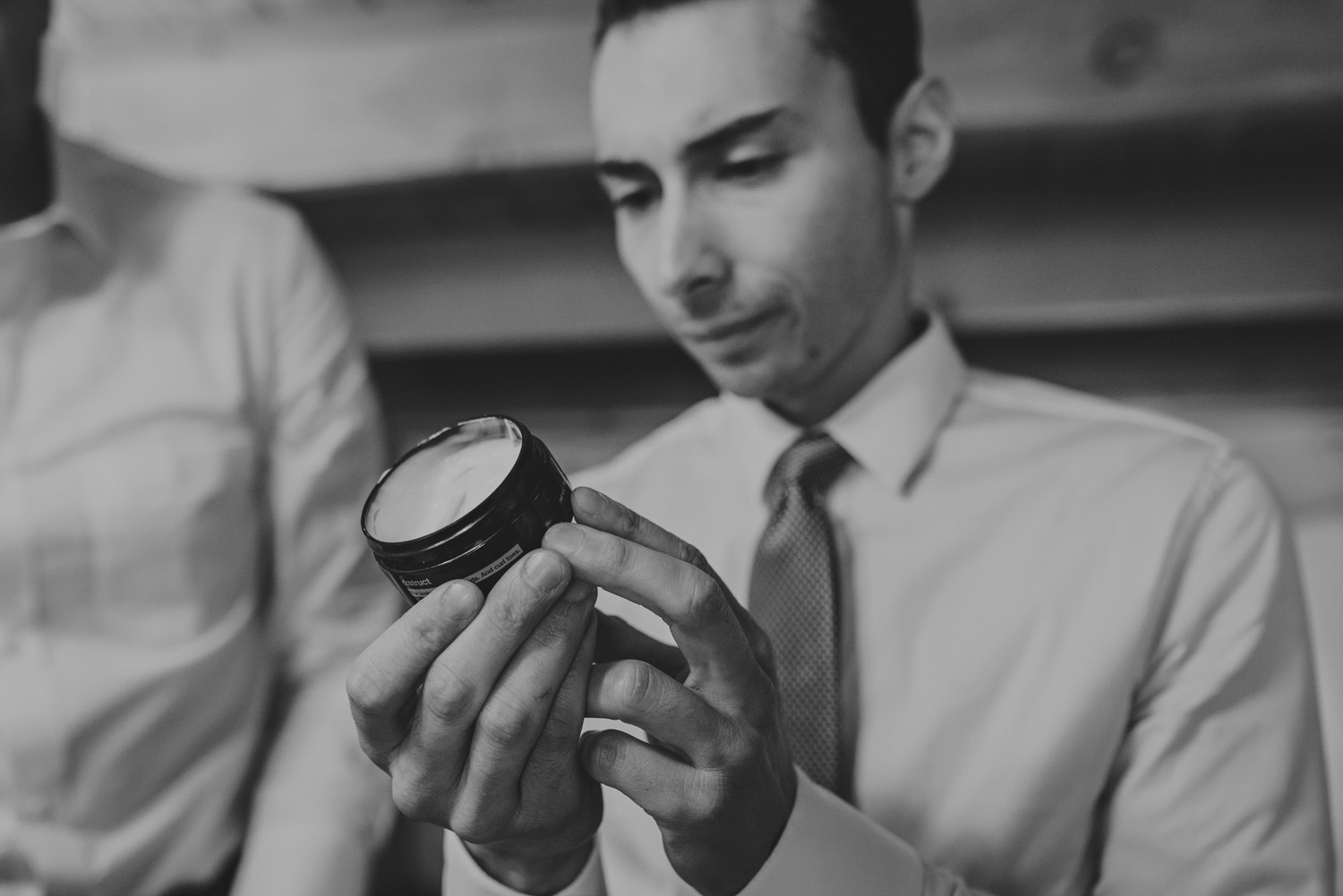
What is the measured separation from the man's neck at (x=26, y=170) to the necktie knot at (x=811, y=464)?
123 cm

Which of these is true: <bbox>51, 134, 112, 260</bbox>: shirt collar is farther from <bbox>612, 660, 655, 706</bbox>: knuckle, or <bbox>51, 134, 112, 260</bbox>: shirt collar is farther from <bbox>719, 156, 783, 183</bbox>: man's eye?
<bbox>612, 660, 655, 706</bbox>: knuckle

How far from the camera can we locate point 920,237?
6.15ft

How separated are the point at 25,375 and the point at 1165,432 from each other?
162 centimetres

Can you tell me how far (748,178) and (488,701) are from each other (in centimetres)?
69

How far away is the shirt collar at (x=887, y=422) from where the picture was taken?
1273mm

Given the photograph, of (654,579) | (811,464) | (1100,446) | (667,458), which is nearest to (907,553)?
(811,464)

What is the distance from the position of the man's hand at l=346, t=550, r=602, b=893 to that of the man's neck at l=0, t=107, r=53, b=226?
1205 mm

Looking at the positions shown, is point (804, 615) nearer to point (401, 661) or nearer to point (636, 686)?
point (636, 686)

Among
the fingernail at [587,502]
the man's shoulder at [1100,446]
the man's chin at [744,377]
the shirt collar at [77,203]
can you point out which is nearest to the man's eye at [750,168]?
the man's chin at [744,377]

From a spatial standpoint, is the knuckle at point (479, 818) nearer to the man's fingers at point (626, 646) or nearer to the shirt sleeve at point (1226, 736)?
the man's fingers at point (626, 646)

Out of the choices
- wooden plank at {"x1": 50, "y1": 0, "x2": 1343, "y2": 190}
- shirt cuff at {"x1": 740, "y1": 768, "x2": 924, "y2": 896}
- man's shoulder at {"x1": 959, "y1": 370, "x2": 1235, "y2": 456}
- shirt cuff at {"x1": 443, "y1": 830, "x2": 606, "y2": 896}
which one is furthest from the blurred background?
shirt cuff at {"x1": 740, "y1": 768, "x2": 924, "y2": 896}

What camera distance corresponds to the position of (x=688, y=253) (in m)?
1.13

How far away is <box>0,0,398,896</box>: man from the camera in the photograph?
1421 millimetres

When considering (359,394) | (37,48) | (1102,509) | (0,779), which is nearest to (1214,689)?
(1102,509)
